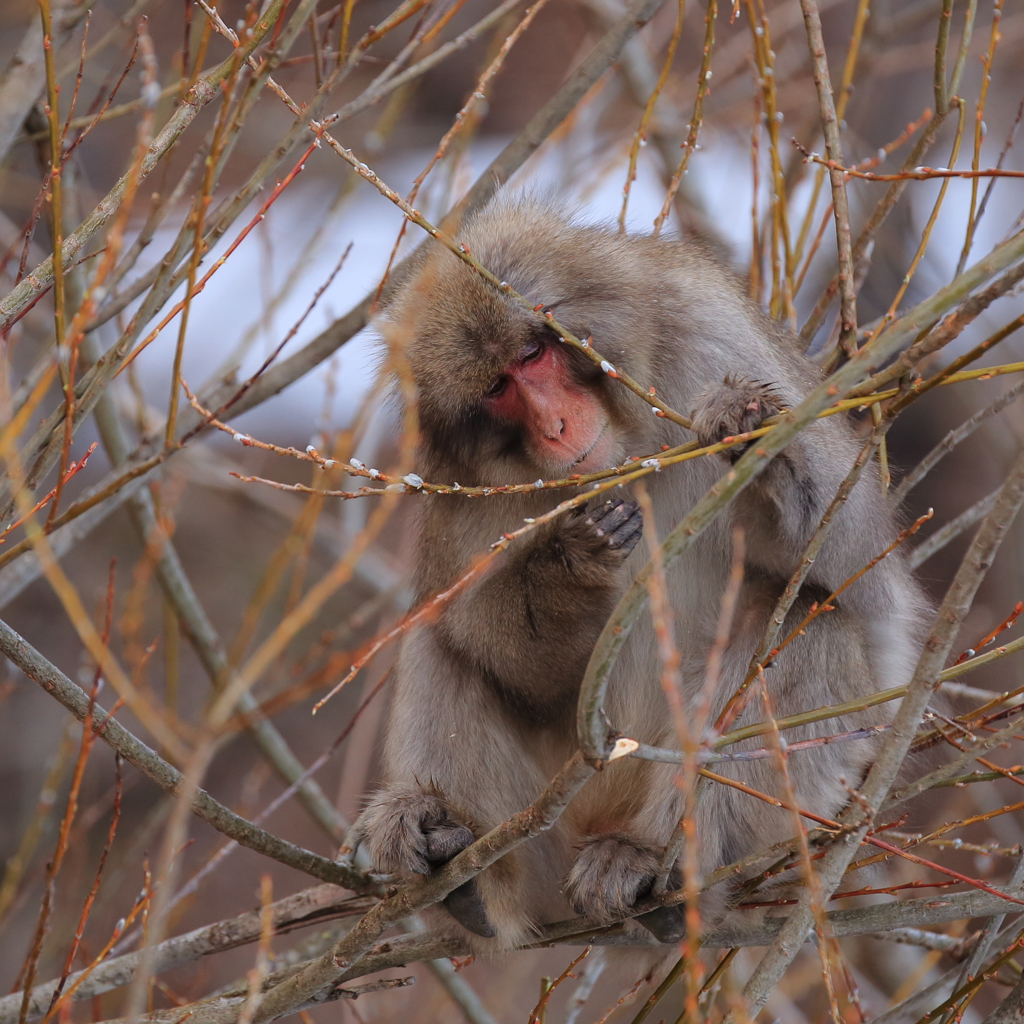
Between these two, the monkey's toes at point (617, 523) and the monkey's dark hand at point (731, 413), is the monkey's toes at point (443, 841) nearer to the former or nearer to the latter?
the monkey's toes at point (617, 523)

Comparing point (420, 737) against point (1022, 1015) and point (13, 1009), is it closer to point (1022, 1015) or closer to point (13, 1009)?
point (13, 1009)

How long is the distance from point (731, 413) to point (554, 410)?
59 cm

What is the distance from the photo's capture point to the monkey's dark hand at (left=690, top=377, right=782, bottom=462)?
257cm

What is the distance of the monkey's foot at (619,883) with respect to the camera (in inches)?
113

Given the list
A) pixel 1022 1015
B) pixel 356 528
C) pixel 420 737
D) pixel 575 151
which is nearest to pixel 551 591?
pixel 420 737

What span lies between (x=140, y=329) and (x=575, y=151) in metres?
4.05

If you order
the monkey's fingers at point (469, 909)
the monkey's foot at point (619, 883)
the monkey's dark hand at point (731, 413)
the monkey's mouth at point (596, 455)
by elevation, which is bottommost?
the monkey's foot at point (619, 883)

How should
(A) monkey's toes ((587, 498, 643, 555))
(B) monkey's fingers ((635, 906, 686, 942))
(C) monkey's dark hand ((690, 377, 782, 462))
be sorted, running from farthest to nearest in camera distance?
(A) monkey's toes ((587, 498, 643, 555)) → (B) monkey's fingers ((635, 906, 686, 942)) → (C) monkey's dark hand ((690, 377, 782, 462))

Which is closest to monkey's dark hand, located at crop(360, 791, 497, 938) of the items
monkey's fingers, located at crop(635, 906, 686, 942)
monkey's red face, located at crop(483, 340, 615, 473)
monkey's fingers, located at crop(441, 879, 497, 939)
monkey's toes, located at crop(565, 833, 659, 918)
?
monkey's fingers, located at crop(441, 879, 497, 939)

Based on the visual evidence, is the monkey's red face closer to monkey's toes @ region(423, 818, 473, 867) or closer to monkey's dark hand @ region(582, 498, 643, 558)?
monkey's dark hand @ region(582, 498, 643, 558)

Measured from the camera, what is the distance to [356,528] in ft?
17.4

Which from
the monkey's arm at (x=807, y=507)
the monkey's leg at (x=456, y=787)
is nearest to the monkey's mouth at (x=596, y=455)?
the monkey's arm at (x=807, y=507)

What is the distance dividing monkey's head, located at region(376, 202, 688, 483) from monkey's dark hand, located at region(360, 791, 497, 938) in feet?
3.20

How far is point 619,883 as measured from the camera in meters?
2.90
